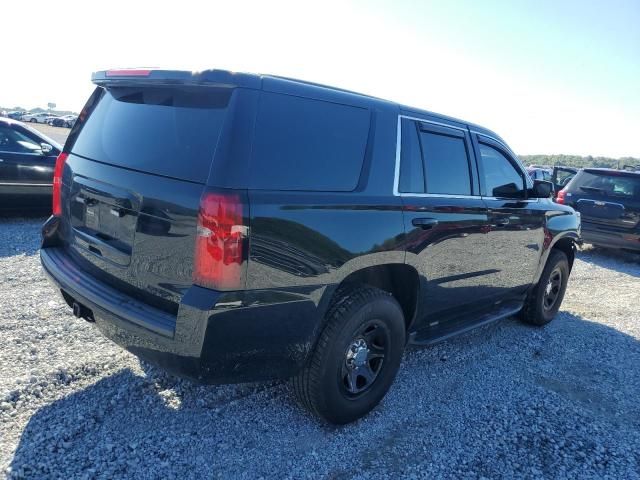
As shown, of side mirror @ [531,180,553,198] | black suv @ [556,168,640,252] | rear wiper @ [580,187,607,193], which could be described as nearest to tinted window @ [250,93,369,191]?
side mirror @ [531,180,553,198]

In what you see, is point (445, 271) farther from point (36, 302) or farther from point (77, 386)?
point (36, 302)

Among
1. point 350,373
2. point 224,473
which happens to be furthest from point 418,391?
point 224,473

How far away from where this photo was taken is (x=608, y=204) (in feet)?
29.1

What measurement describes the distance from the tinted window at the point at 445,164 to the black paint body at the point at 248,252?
15 centimetres

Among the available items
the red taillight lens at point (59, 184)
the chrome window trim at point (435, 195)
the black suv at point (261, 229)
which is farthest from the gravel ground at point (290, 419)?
the chrome window trim at point (435, 195)

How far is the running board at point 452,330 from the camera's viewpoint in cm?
351

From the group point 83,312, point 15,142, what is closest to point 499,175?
point 83,312

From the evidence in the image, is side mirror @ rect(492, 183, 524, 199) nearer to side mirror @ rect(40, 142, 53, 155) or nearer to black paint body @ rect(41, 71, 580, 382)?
black paint body @ rect(41, 71, 580, 382)

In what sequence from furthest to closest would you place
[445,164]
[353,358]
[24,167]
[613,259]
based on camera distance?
[613,259]
[24,167]
[445,164]
[353,358]

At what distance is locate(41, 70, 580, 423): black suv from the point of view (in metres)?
2.33

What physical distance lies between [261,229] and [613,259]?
9.35 metres

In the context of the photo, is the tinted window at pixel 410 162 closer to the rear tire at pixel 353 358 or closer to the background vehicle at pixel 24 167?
the rear tire at pixel 353 358

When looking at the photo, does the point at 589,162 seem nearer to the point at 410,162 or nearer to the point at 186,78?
the point at 410,162

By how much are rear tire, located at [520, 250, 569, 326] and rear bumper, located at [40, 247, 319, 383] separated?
3.26 meters
